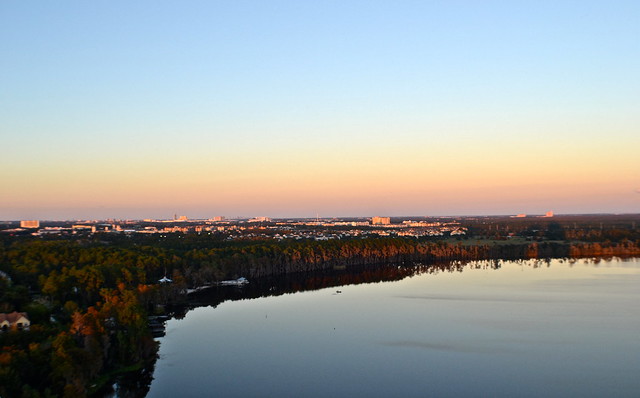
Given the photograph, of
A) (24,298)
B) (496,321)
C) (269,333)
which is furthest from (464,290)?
(24,298)

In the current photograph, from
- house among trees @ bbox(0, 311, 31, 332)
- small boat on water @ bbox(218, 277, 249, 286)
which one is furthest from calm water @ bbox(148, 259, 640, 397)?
house among trees @ bbox(0, 311, 31, 332)

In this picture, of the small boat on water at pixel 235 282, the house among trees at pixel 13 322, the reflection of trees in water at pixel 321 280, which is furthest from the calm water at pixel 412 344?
the house among trees at pixel 13 322

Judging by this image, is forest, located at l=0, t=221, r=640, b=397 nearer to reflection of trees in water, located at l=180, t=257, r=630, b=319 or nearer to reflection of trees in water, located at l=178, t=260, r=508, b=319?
reflection of trees in water, located at l=178, t=260, r=508, b=319

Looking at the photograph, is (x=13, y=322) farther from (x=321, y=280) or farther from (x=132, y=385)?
(x=321, y=280)

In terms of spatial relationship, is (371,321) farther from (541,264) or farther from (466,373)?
(541,264)

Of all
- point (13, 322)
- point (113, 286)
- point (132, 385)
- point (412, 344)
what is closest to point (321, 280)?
point (113, 286)
